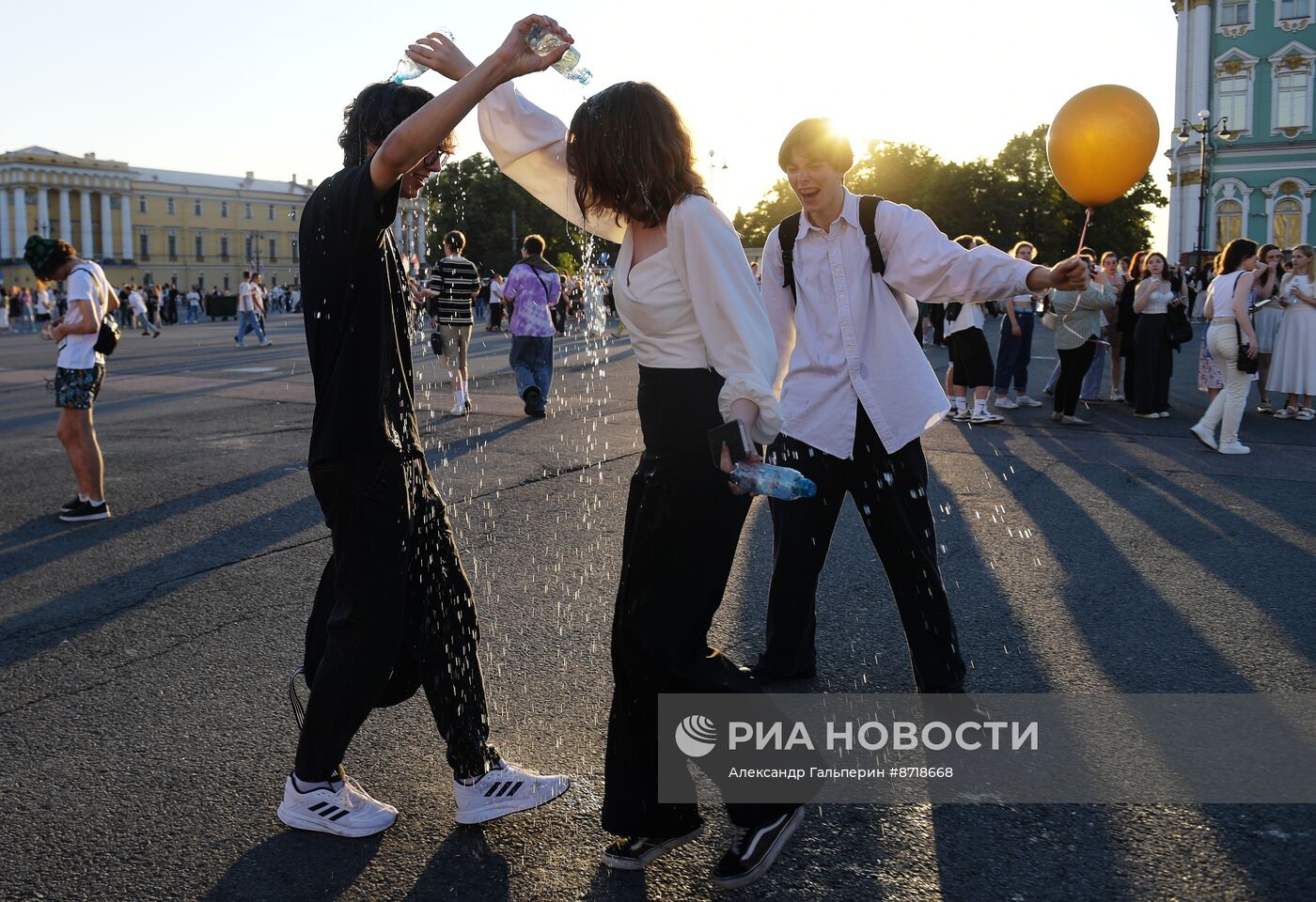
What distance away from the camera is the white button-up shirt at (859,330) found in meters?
3.54

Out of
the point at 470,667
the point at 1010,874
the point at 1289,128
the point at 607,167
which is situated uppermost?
the point at 1289,128

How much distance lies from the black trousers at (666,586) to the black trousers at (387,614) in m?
0.50

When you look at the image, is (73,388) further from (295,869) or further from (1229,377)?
(1229,377)

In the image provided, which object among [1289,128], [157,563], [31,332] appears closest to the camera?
[157,563]

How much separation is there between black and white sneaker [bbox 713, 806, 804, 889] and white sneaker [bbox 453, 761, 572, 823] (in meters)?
0.58

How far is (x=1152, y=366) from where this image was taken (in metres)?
11.8

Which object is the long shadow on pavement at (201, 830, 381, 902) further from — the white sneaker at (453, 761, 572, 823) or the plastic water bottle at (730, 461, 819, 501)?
the plastic water bottle at (730, 461, 819, 501)

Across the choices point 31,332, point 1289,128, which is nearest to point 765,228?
point 1289,128

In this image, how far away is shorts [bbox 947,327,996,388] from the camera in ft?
36.4

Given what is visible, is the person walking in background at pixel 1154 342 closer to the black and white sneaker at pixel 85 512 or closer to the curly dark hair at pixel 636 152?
the black and white sneaker at pixel 85 512

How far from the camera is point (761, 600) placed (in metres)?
5.04

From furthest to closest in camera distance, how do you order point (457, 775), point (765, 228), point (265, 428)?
1. point (765, 228)
2. point (265, 428)
3. point (457, 775)

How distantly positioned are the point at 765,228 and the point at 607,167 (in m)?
103

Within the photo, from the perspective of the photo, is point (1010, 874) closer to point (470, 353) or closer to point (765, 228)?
point (470, 353)
